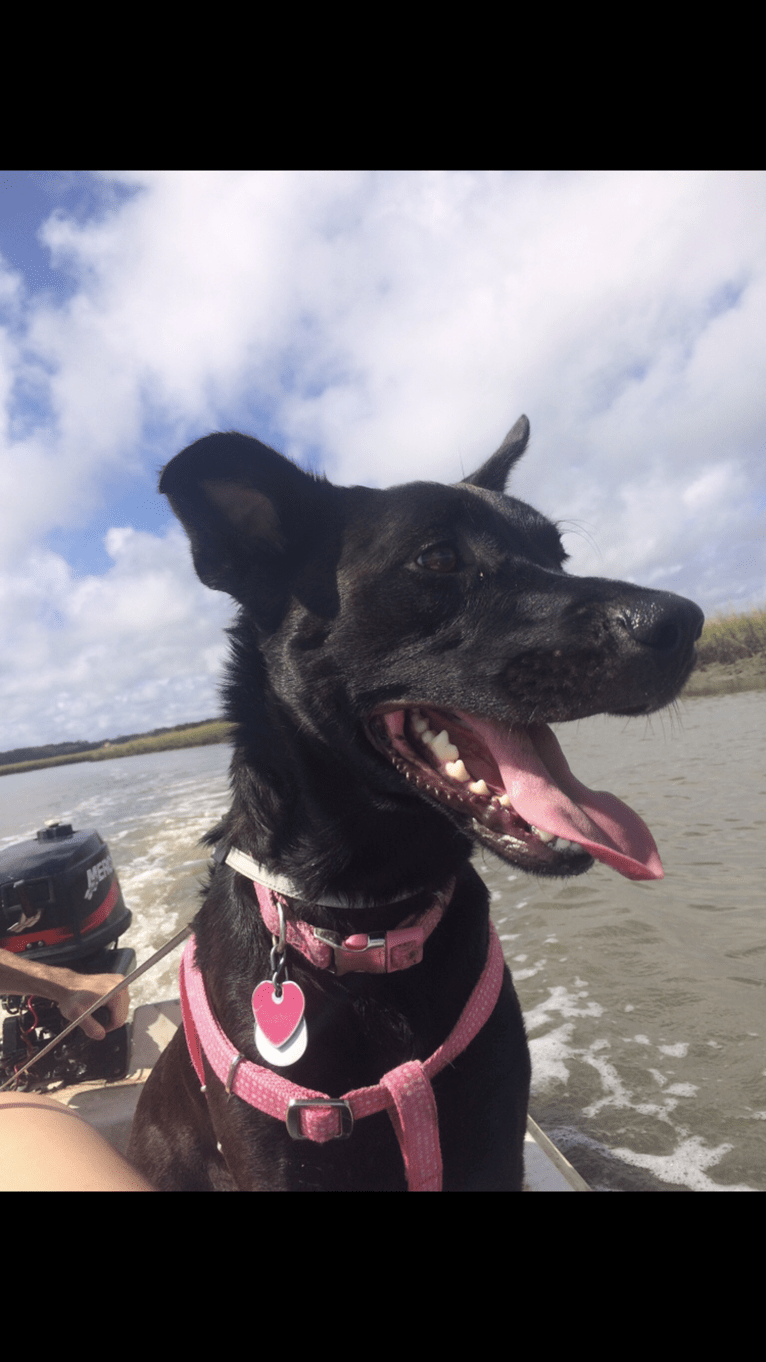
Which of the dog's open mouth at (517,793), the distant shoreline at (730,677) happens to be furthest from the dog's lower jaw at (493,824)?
the distant shoreline at (730,677)

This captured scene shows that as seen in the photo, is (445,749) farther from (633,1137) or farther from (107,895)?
(107,895)

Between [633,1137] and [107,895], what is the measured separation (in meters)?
2.90

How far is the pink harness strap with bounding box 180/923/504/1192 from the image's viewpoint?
1.53 metres

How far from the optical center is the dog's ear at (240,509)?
1.87 m

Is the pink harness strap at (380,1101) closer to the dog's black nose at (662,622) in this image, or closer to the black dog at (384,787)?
the black dog at (384,787)

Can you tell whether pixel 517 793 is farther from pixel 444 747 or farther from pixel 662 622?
pixel 662 622

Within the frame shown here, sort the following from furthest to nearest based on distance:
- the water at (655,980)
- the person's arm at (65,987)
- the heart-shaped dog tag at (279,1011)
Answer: the water at (655,980) < the person's arm at (65,987) < the heart-shaped dog tag at (279,1011)

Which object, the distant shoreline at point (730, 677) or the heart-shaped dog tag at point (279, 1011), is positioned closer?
the heart-shaped dog tag at point (279, 1011)

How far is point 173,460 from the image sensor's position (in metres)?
Result: 1.80

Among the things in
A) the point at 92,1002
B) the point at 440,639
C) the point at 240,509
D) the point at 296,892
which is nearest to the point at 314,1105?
the point at 296,892

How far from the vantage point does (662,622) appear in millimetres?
1510

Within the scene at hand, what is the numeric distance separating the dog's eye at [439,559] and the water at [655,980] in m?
0.79

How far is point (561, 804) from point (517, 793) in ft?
0.34
